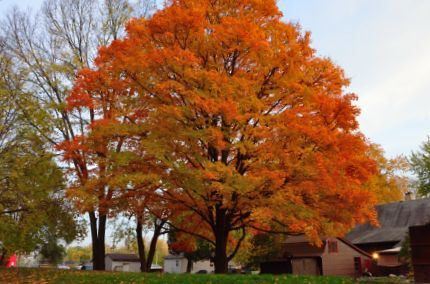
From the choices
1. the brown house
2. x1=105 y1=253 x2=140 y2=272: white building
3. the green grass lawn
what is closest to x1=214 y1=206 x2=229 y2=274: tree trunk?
the green grass lawn

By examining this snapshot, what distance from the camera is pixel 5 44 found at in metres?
25.8

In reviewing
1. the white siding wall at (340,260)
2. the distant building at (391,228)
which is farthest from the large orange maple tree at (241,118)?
the distant building at (391,228)

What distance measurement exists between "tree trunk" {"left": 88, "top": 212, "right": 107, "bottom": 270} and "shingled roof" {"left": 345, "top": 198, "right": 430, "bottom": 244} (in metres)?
28.1

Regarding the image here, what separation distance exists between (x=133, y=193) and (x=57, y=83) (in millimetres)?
10907

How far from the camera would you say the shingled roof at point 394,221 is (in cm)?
4166

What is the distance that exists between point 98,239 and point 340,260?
78.5 ft

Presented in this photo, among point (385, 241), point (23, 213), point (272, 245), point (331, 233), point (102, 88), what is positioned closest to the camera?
point (331, 233)

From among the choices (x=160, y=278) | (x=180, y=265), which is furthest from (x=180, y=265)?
(x=160, y=278)

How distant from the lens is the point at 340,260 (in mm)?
39531

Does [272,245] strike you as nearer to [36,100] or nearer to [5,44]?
[36,100]

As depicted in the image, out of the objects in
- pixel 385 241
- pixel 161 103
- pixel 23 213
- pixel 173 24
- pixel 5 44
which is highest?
pixel 5 44

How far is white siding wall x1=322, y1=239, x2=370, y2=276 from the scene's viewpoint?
38.5 metres

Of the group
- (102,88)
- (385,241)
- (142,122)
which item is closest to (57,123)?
(102,88)

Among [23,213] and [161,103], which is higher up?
[161,103]
